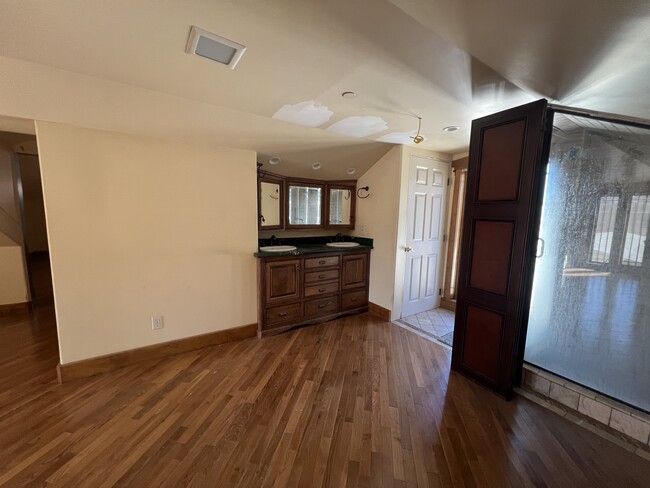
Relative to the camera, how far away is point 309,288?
307 cm

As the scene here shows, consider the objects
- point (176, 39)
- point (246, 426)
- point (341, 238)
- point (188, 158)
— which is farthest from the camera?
point (341, 238)

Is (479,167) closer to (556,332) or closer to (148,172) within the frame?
(556,332)

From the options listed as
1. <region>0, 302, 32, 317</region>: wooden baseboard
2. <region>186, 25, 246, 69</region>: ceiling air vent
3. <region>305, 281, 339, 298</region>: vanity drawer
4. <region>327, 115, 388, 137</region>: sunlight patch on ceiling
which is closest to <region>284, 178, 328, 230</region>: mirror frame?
<region>305, 281, 339, 298</region>: vanity drawer

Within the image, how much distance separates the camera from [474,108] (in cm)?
200

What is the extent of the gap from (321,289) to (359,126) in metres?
1.88

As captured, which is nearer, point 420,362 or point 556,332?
point 556,332

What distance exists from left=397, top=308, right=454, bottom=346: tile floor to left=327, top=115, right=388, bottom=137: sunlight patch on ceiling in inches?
90.7

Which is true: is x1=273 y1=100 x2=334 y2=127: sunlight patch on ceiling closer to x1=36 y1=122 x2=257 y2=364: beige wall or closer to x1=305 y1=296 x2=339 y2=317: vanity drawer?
x1=36 y1=122 x2=257 y2=364: beige wall

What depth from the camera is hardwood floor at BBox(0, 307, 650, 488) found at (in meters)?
1.34

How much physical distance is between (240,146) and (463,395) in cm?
292

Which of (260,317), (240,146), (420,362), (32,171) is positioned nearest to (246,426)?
(260,317)

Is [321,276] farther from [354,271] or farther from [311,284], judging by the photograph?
[354,271]

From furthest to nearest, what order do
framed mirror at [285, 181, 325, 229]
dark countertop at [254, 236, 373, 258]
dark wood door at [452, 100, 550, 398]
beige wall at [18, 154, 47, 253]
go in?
beige wall at [18, 154, 47, 253] → framed mirror at [285, 181, 325, 229] → dark countertop at [254, 236, 373, 258] → dark wood door at [452, 100, 550, 398]

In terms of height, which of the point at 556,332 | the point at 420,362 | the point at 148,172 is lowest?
the point at 420,362
